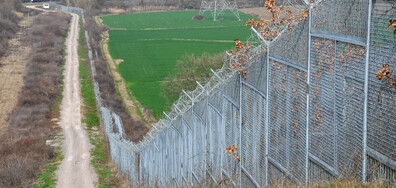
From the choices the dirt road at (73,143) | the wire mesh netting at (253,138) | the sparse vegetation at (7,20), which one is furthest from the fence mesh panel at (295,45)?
the sparse vegetation at (7,20)

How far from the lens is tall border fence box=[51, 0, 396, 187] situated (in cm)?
617

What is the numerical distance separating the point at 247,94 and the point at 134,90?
4007 cm

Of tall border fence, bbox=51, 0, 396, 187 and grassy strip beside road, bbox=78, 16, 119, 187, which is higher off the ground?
tall border fence, bbox=51, 0, 396, 187

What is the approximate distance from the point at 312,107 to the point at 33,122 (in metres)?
29.7

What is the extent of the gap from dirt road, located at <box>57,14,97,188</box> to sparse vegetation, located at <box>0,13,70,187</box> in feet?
2.68

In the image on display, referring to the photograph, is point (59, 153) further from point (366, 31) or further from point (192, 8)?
point (192, 8)

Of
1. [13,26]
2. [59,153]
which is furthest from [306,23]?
[13,26]

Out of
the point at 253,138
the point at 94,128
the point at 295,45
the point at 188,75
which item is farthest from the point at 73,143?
the point at 295,45

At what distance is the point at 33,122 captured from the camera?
114ft

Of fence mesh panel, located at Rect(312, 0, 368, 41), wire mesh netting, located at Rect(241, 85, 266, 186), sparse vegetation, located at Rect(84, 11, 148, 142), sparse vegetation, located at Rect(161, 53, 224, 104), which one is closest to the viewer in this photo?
fence mesh panel, located at Rect(312, 0, 368, 41)

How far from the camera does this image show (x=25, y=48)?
7075cm

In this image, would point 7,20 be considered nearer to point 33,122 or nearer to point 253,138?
point 33,122

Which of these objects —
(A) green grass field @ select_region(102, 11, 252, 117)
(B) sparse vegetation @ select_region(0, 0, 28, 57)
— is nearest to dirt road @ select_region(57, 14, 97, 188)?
(A) green grass field @ select_region(102, 11, 252, 117)

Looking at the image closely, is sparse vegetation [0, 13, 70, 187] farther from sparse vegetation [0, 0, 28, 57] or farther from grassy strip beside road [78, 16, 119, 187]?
sparse vegetation [0, 0, 28, 57]
